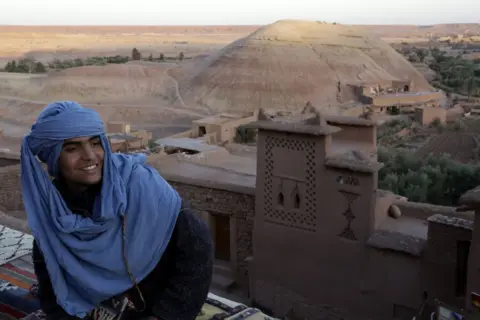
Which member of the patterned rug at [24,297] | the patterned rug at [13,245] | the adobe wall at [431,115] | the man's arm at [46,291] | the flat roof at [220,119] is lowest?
the adobe wall at [431,115]

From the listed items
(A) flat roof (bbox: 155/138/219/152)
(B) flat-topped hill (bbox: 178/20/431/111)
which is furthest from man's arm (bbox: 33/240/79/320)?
(B) flat-topped hill (bbox: 178/20/431/111)

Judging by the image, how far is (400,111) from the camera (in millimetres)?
31781

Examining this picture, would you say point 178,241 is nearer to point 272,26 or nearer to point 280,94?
point 280,94

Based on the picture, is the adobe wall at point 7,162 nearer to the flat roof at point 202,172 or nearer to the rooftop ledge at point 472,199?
the flat roof at point 202,172

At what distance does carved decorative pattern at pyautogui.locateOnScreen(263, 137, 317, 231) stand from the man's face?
5716 millimetres

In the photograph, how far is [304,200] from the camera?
8055 mm

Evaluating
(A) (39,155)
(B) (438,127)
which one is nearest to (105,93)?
(B) (438,127)

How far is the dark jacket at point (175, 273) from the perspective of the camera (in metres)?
2.42

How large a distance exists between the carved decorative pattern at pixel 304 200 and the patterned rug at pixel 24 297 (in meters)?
4.27

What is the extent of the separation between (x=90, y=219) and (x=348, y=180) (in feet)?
18.5

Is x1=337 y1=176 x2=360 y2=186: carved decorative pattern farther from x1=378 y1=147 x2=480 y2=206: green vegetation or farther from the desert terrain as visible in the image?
the desert terrain

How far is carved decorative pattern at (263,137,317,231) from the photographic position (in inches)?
312

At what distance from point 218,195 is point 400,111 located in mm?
24556

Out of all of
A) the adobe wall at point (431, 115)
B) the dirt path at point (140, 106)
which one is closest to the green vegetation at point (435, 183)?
the adobe wall at point (431, 115)
